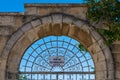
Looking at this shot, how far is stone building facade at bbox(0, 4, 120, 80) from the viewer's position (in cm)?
1337

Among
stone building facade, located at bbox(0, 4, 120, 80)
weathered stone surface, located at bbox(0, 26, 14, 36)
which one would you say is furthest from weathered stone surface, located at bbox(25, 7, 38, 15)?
weathered stone surface, located at bbox(0, 26, 14, 36)

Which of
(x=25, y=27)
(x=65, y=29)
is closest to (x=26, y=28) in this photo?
(x=25, y=27)

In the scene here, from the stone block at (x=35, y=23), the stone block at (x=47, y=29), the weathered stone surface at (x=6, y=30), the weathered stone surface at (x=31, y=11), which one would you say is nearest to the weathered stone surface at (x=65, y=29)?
the stone block at (x=47, y=29)

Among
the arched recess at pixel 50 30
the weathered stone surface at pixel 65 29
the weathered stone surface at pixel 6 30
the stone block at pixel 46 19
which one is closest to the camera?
the arched recess at pixel 50 30

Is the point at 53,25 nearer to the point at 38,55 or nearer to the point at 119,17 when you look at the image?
the point at 38,55

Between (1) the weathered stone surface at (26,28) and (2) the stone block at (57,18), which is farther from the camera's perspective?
(2) the stone block at (57,18)

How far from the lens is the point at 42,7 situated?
540 inches

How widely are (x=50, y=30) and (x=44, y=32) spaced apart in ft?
0.79

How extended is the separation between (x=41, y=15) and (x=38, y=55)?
163cm

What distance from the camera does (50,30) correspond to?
546 inches

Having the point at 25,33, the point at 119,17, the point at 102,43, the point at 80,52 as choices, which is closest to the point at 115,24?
the point at 119,17

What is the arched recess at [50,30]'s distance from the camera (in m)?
13.3

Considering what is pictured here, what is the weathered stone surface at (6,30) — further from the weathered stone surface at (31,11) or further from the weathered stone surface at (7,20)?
the weathered stone surface at (31,11)

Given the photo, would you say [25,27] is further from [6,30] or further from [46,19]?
[46,19]
